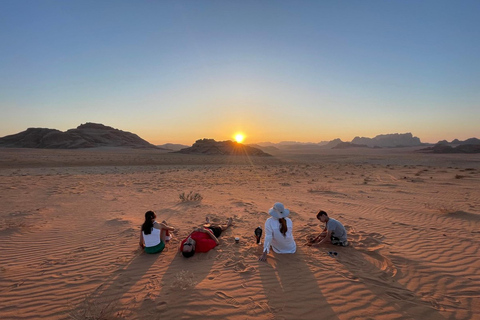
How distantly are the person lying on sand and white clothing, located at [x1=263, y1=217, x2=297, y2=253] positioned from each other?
773 millimetres

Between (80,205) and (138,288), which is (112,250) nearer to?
(138,288)

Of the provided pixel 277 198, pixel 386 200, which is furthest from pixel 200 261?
pixel 386 200

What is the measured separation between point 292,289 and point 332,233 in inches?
78.2

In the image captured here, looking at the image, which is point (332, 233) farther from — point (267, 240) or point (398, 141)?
point (398, 141)

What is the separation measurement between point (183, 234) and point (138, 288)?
2503mm

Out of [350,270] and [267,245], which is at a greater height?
[267,245]

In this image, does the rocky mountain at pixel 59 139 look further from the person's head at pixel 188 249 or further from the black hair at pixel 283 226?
the black hair at pixel 283 226

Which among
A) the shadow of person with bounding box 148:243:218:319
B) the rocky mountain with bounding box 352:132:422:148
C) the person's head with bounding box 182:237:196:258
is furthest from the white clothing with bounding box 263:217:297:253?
the rocky mountain with bounding box 352:132:422:148

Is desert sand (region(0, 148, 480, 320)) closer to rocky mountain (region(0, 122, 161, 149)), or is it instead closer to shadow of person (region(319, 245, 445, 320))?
shadow of person (region(319, 245, 445, 320))

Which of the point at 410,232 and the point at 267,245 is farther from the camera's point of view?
the point at 410,232

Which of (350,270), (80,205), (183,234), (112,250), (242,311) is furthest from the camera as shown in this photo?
(80,205)

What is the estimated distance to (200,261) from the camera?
4758mm

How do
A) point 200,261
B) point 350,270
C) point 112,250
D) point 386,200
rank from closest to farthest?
point 350,270 < point 200,261 < point 112,250 < point 386,200

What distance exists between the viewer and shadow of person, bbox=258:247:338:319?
3330 mm
